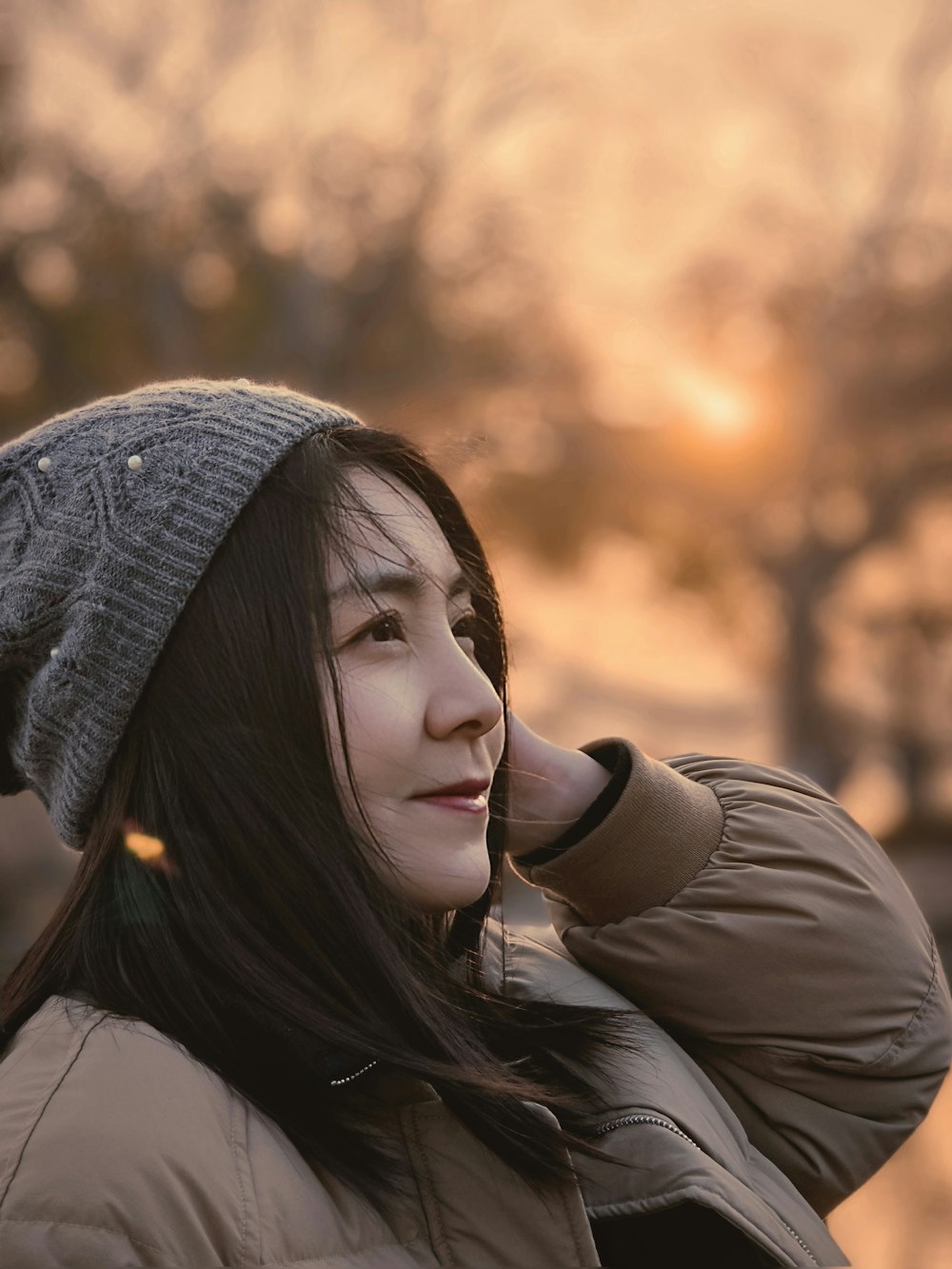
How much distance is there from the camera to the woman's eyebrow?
154 cm

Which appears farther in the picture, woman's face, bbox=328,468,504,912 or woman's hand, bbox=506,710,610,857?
woman's hand, bbox=506,710,610,857

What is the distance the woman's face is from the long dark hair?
3cm

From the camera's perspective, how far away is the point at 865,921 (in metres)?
1.86

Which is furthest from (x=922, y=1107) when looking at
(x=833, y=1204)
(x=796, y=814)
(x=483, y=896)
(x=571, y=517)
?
(x=571, y=517)

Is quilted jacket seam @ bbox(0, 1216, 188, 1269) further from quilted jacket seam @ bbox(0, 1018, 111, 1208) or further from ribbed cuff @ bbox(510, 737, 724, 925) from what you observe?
ribbed cuff @ bbox(510, 737, 724, 925)

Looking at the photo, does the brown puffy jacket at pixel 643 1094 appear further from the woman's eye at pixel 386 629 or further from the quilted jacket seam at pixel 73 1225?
the woman's eye at pixel 386 629

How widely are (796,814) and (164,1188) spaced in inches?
46.3

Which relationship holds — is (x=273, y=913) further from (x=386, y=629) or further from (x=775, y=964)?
(x=775, y=964)

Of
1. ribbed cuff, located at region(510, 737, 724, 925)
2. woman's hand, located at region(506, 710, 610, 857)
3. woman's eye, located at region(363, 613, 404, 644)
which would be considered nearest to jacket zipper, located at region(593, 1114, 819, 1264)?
ribbed cuff, located at region(510, 737, 724, 925)

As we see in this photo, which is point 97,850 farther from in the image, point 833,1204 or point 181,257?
point 181,257

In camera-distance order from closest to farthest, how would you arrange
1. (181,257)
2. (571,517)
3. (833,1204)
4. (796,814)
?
1. (833,1204)
2. (796,814)
3. (181,257)
4. (571,517)

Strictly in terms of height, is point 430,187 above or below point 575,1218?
above

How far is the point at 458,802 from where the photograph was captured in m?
1.55

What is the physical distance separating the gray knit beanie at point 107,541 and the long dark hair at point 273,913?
0.12 ft
